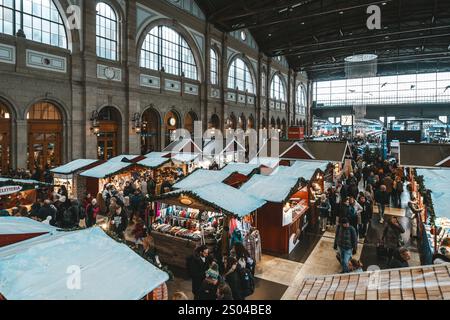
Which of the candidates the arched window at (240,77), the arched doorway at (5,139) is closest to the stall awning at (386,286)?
the arched doorway at (5,139)

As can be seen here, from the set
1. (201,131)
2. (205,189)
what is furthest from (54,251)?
(201,131)

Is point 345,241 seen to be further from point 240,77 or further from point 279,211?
point 240,77

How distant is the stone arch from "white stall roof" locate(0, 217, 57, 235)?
666 inches

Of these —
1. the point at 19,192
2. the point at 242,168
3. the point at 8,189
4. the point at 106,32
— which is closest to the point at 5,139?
the point at 19,192

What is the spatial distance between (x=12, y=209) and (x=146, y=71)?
532 inches

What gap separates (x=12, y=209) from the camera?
395 inches

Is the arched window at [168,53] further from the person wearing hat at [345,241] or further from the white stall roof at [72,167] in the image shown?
the person wearing hat at [345,241]

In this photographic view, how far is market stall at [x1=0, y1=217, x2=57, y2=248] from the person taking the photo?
4.57 metres

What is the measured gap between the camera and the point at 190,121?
85.6ft

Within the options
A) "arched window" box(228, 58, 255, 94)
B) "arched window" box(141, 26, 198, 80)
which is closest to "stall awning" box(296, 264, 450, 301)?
"arched window" box(141, 26, 198, 80)

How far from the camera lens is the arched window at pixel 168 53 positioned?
842 inches

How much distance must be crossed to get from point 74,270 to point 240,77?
30.5m

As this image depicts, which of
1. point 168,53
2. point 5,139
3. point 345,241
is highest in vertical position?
Result: point 168,53

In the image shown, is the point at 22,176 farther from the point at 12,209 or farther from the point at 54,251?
the point at 54,251
